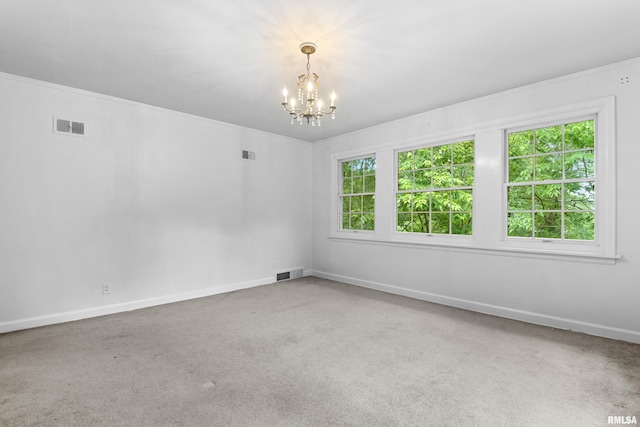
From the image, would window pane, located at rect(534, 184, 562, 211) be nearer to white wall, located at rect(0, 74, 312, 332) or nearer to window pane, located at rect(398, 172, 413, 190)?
window pane, located at rect(398, 172, 413, 190)

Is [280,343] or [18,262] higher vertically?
[18,262]

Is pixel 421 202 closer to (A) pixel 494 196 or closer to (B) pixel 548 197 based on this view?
(A) pixel 494 196

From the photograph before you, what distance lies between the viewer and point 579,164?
3.44 m

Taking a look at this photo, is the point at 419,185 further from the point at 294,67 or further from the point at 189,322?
the point at 189,322

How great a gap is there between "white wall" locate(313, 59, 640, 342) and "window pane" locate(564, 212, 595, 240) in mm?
266

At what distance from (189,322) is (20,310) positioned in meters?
1.73

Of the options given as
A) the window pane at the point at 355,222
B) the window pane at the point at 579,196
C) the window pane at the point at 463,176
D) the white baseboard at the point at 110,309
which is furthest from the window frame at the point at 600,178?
the white baseboard at the point at 110,309

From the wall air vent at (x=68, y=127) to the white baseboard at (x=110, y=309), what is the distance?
2063 millimetres

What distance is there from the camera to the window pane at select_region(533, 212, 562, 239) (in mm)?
3570

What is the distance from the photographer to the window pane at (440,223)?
14.8ft

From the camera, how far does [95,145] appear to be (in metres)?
3.86

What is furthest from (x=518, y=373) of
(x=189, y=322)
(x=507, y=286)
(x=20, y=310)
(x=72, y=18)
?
(x=20, y=310)

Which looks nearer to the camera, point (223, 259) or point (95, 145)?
point (95, 145)

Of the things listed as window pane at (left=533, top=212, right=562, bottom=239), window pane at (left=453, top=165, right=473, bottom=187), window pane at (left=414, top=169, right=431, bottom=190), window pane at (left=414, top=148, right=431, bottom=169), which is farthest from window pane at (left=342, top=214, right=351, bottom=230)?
window pane at (left=533, top=212, right=562, bottom=239)
